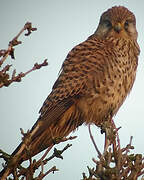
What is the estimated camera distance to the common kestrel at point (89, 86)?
3525mm

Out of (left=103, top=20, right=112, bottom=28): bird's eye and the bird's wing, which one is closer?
the bird's wing

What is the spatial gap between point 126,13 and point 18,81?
2.40 meters

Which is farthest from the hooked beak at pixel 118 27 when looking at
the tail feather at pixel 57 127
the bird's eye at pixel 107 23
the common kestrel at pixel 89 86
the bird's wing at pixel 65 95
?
the tail feather at pixel 57 127

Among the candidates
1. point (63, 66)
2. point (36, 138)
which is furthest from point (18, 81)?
point (63, 66)

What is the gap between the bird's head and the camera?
4023 millimetres

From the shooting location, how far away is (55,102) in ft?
11.6

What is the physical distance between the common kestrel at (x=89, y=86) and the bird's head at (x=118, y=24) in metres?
0.05

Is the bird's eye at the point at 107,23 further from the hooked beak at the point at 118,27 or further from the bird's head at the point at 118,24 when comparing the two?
the hooked beak at the point at 118,27

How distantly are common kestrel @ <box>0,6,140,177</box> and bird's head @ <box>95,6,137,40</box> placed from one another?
54mm

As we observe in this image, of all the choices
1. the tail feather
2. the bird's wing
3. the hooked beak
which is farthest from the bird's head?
the tail feather

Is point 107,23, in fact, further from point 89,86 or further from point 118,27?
point 89,86

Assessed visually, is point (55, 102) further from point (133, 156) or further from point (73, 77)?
point (133, 156)

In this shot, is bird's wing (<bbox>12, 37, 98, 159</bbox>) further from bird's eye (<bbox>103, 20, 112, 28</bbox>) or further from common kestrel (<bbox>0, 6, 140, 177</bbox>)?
bird's eye (<bbox>103, 20, 112, 28</bbox>)

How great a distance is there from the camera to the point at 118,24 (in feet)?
13.1
